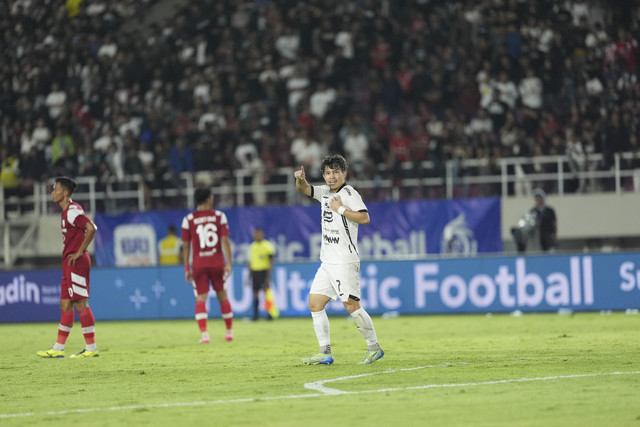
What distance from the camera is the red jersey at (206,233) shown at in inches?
656

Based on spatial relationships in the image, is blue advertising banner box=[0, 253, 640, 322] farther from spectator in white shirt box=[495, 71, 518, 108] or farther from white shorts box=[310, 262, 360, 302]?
white shorts box=[310, 262, 360, 302]

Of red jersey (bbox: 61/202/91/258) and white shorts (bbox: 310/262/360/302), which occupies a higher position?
red jersey (bbox: 61/202/91/258)

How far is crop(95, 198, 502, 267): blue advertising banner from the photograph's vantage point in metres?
25.1

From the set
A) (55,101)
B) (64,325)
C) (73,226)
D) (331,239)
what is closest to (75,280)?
(73,226)

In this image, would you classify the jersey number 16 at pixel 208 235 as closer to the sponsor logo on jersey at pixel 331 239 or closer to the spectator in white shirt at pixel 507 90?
the sponsor logo on jersey at pixel 331 239

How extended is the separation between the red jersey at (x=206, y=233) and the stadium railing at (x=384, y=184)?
900 centimetres

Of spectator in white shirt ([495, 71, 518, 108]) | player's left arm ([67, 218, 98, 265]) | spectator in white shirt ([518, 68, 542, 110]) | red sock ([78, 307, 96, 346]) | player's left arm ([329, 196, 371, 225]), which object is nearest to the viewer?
player's left arm ([329, 196, 371, 225])

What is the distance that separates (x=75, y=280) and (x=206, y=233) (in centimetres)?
321

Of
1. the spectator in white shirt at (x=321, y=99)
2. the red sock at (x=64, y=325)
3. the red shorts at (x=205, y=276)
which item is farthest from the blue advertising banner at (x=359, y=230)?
→ the red sock at (x=64, y=325)

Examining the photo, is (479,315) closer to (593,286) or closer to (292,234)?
(593,286)

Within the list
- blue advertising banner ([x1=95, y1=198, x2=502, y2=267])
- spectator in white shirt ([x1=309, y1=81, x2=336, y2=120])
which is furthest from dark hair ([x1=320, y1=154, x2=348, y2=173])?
spectator in white shirt ([x1=309, y1=81, x2=336, y2=120])

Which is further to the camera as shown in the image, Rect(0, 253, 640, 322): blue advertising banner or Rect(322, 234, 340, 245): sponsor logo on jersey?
Rect(0, 253, 640, 322): blue advertising banner

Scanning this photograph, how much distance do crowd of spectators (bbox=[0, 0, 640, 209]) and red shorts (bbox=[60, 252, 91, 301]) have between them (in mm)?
11876

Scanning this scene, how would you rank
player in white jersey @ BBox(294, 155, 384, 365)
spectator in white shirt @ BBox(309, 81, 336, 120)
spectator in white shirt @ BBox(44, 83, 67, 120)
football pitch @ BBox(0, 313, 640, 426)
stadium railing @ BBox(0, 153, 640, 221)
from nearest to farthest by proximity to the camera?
football pitch @ BBox(0, 313, 640, 426) → player in white jersey @ BBox(294, 155, 384, 365) → stadium railing @ BBox(0, 153, 640, 221) → spectator in white shirt @ BBox(309, 81, 336, 120) → spectator in white shirt @ BBox(44, 83, 67, 120)
